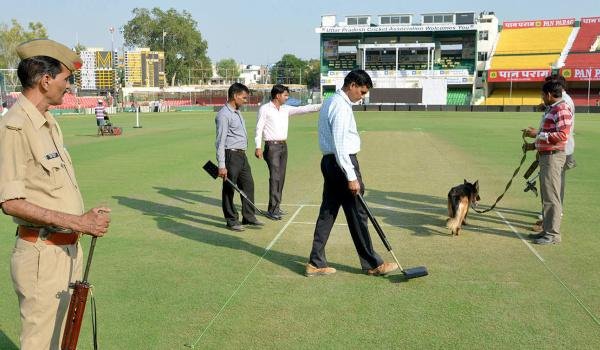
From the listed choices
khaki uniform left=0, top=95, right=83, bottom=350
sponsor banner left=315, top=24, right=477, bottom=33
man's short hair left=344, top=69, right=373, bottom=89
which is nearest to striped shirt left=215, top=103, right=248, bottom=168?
man's short hair left=344, top=69, right=373, bottom=89

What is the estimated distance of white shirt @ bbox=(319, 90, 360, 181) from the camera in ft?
17.2

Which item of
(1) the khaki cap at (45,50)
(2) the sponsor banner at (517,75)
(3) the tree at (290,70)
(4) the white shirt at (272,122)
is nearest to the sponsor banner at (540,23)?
(2) the sponsor banner at (517,75)

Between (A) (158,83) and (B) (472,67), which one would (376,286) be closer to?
(B) (472,67)

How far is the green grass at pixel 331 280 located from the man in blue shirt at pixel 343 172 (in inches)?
7.9

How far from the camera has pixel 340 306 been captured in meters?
4.89

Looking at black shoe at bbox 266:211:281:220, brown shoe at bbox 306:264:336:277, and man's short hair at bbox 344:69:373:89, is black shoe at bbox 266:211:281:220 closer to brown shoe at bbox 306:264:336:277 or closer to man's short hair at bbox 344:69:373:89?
brown shoe at bbox 306:264:336:277

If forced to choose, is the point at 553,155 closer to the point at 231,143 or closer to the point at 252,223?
the point at 252,223

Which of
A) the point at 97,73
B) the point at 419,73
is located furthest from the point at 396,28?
the point at 97,73

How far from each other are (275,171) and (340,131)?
332 cm

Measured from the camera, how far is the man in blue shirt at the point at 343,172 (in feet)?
17.3

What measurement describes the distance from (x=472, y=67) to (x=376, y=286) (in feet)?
225

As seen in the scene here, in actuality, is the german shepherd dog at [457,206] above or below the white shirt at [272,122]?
below

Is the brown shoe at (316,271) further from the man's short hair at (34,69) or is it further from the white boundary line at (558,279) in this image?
the man's short hair at (34,69)

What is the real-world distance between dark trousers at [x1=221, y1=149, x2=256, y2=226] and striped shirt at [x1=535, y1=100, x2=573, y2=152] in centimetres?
403
